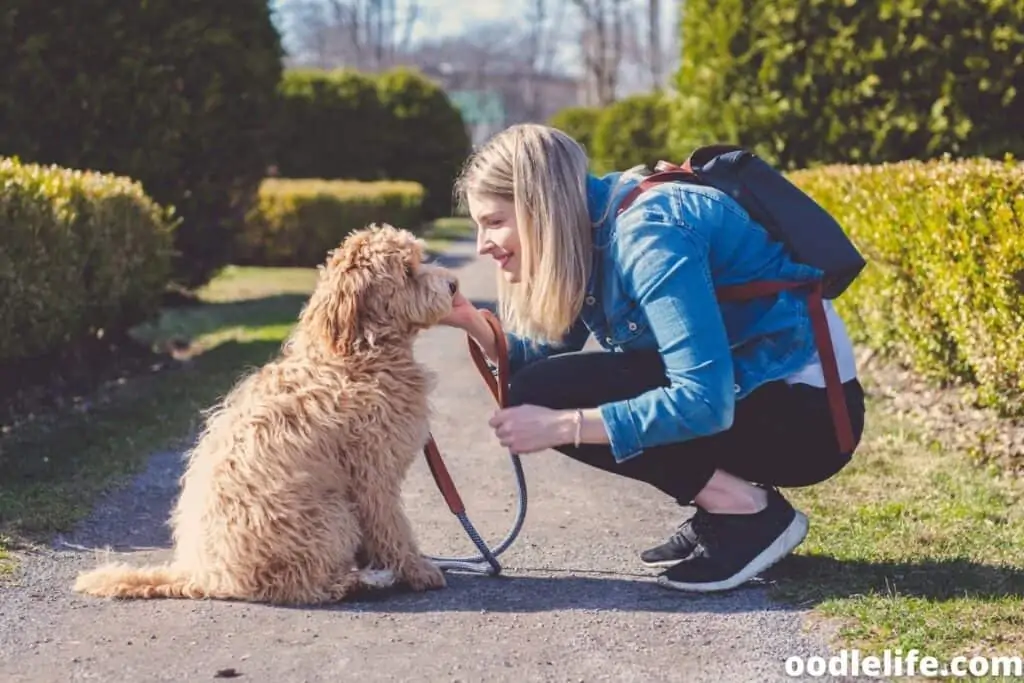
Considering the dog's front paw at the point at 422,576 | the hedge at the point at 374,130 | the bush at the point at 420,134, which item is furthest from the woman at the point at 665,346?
the bush at the point at 420,134

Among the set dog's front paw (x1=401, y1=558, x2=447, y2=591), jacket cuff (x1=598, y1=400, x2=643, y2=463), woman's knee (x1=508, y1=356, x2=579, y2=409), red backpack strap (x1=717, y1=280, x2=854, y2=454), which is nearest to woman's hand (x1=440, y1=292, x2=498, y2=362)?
woman's knee (x1=508, y1=356, x2=579, y2=409)

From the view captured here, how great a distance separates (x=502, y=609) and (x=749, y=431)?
1.05 m

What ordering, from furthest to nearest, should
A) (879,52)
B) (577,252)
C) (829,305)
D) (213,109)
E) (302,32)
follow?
1. (302,32)
2. (213,109)
3. (879,52)
4. (829,305)
5. (577,252)

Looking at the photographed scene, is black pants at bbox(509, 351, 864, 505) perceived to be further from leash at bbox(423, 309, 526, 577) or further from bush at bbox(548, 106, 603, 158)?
bush at bbox(548, 106, 603, 158)

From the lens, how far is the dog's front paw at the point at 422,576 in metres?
4.50

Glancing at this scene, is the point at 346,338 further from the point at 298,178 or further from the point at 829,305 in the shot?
the point at 298,178

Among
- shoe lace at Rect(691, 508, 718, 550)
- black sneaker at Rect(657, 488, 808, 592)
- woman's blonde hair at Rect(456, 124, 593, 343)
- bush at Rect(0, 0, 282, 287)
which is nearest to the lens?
woman's blonde hair at Rect(456, 124, 593, 343)

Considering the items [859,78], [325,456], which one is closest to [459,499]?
[325,456]

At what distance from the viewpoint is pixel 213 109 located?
1182cm

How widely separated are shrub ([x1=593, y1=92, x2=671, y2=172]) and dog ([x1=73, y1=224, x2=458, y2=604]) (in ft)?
79.2

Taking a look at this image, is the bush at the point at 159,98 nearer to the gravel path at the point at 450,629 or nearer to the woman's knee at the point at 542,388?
the gravel path at the point at 450,629

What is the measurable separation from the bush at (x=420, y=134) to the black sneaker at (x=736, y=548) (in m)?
21.4

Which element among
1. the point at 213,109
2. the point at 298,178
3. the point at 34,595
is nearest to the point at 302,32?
the point at 298,178

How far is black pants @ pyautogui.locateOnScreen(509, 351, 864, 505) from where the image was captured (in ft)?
14.6
